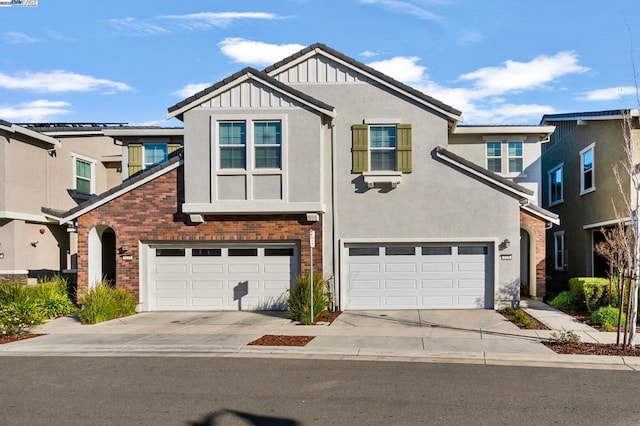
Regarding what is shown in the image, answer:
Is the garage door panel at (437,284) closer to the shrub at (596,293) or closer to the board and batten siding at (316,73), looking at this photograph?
the shrub at (596,293)

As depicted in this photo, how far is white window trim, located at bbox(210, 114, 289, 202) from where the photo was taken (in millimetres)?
15805

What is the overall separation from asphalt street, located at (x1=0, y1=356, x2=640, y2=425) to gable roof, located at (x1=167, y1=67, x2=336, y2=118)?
8039 millimetres

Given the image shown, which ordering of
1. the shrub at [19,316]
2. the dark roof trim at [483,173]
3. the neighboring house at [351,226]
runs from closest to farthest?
the shrub at [19,316] < the dark roof trim at [483,173] < the neighboring house at [351,226]

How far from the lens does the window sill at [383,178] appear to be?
16516 mm

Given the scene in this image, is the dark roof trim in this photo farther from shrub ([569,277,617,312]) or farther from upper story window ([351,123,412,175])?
shrub ([569,277,617,312])

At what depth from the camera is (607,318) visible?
13.5 meters

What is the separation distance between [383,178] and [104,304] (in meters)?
8.72

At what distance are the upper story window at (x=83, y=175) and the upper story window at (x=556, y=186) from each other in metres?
20.4

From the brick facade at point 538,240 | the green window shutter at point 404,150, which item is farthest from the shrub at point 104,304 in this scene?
the brick facade at point 538,240

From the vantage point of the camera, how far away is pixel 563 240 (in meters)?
23.6

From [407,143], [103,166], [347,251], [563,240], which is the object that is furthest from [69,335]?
[563,240]

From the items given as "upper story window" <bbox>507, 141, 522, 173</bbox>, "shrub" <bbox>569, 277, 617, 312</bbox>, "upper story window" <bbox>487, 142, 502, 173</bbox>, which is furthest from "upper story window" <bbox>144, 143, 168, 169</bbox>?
"shrub" <bbox>569, 277, 617, 312</bbox>

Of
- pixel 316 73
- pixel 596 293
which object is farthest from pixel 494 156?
pixel 316 73

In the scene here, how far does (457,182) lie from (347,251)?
13.0 ft
